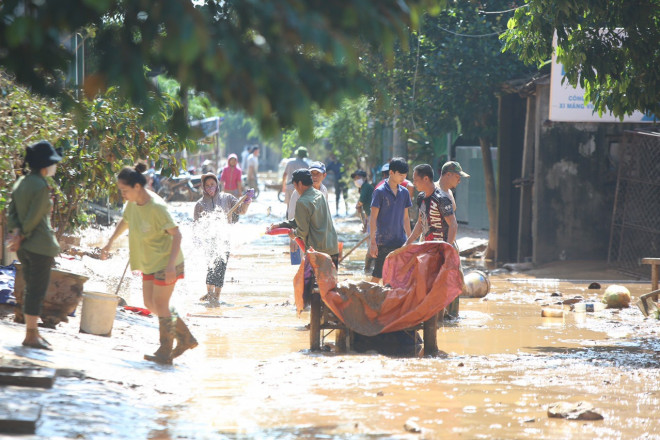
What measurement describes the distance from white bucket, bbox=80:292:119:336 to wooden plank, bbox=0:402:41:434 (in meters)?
2.71

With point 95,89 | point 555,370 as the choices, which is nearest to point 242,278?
point 555,370

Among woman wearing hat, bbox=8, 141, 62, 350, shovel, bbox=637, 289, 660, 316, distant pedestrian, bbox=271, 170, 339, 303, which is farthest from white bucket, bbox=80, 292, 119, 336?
shovel, bbox=637, 289, 660, 316

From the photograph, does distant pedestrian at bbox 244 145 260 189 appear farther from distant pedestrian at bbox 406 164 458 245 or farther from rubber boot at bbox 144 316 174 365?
rubber boot at bbox 144 316 174 365

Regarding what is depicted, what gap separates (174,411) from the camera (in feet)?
20.2

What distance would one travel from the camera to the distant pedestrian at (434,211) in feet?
31.9

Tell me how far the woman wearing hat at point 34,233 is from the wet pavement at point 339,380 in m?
0.28

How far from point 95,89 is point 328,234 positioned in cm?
571

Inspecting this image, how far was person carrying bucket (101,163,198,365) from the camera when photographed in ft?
24.3

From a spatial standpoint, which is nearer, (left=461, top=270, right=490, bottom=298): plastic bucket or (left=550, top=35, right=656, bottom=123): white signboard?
(left=461, top=270, right=490, bottom=298): plastic bucket

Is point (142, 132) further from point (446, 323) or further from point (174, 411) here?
point (174, 411)

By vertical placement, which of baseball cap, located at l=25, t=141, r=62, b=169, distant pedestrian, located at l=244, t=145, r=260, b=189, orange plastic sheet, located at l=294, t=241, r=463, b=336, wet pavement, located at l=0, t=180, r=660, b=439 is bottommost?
wet pavement, located at l=0, t=180, r=660, b=439

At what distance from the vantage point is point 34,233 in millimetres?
6984

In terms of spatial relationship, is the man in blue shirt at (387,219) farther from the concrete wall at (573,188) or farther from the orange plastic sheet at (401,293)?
the concrete wall at (573,188)

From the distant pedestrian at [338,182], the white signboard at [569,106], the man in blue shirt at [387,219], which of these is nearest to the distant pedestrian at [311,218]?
the man in blue shirt at [387,219]
